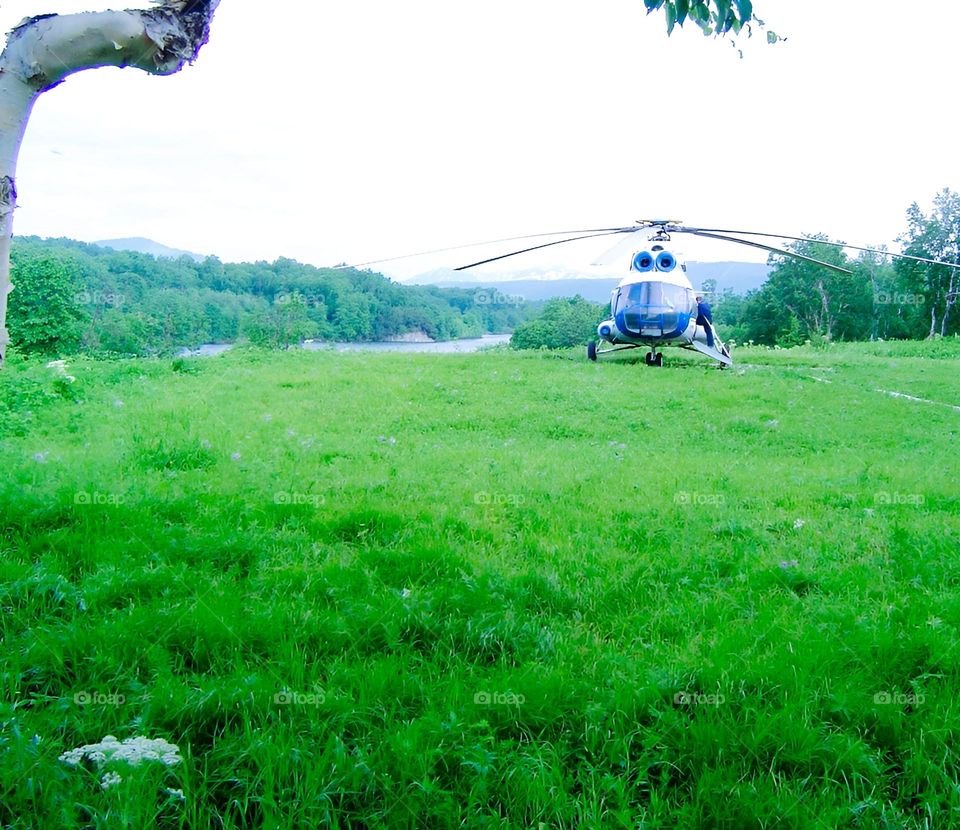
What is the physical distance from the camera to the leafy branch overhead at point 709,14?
11.7 feet

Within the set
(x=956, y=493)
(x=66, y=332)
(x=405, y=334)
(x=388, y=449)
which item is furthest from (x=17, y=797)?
(x=66, y=332)

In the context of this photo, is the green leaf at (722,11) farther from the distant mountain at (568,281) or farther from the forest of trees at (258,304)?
the forest of trees at (258,304)

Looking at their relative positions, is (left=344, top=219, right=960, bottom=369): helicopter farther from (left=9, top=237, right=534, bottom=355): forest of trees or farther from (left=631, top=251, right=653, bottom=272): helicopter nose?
(left=9, top=237, right=534, bottom=355): forest of trees

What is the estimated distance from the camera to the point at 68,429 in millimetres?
8078

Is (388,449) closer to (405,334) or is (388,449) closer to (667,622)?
(667,622)

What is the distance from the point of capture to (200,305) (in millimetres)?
30734

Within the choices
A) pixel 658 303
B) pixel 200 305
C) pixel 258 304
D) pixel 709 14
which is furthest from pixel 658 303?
pixel 200 305

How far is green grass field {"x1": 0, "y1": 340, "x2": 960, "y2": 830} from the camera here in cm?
224

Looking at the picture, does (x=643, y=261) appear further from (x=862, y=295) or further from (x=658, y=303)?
(x=862, y=295)

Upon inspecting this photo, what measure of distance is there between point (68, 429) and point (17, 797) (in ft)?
23.1

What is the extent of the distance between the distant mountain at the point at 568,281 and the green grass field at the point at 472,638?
429 centimetres

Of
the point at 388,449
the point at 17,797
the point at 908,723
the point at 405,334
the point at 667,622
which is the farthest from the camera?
the point at 405,334

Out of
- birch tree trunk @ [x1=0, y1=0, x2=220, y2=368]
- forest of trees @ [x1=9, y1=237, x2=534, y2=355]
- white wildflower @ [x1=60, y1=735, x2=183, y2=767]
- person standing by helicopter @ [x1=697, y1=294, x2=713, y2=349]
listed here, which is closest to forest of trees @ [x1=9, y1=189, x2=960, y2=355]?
forest of trees @ [x1=9, y1=237, x2=534, y2=355]

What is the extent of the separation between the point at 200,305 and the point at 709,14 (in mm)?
30625
